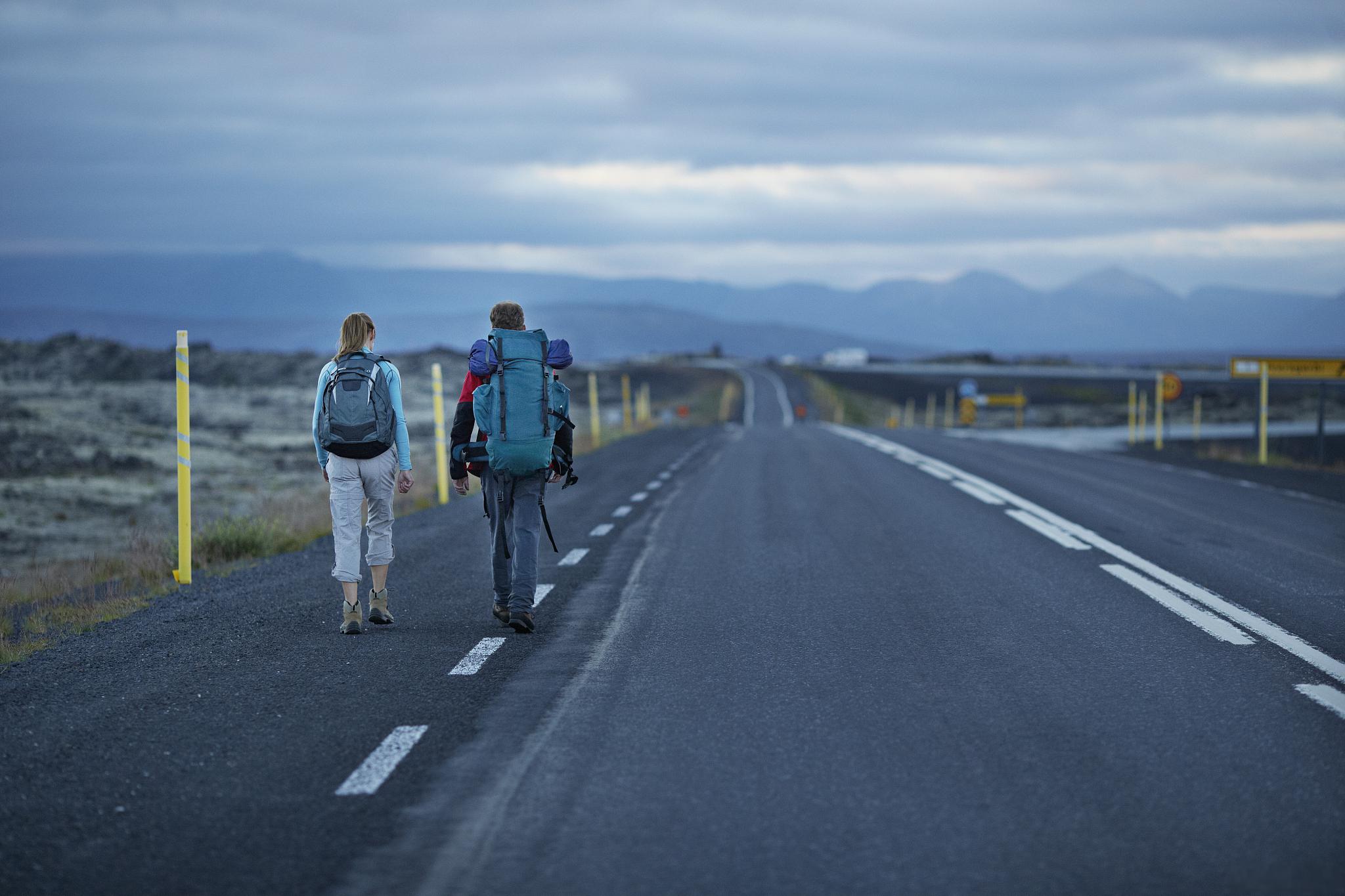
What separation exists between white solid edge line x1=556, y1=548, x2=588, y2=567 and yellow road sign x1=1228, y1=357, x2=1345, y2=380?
689 inches

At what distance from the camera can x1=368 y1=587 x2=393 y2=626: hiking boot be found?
8.22 m

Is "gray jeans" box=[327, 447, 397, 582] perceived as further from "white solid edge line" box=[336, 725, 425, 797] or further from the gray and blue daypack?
"white solid edge line" box=[336, 725, 425, 797]

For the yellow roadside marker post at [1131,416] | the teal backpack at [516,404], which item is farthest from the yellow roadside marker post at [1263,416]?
the teal backpack at [516,404]

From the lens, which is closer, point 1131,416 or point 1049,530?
point 1049,530

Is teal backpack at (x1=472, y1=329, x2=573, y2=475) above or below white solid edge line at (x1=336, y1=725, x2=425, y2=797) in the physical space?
above

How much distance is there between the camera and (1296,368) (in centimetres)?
2572

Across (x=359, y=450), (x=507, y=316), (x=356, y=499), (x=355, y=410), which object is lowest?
(x=356, y=499)

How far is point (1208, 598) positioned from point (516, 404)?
482 cm

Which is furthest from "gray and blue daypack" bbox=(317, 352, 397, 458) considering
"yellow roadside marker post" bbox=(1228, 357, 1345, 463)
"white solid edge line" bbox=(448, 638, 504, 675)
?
"yellow roadside marker post" bbox=(1228, 357, 1345, 463)

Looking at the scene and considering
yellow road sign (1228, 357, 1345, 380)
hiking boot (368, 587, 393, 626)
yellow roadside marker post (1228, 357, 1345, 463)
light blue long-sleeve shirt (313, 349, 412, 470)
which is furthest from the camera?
yellow road sign (1228, 357, 1345, 380)

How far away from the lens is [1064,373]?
102188 millimetres

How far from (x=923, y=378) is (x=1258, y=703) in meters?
105

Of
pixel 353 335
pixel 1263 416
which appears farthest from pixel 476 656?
pixel 1263 416

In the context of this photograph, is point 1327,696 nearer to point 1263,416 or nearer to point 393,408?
point 393,408
